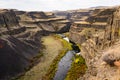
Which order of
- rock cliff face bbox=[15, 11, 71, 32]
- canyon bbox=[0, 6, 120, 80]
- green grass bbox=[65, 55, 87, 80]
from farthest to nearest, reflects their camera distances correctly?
rock cliff face bbox=[15, 11, 71, 32]
green grass bbox=[65, 55, 87, 80]
canyon bbox=[0, 6, 120, 80]

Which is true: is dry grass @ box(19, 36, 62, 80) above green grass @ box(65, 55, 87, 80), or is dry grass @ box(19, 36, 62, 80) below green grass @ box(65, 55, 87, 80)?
below

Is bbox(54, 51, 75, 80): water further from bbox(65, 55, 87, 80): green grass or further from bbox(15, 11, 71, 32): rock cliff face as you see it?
bbox(15, 11, 71, 32): rock cliff face

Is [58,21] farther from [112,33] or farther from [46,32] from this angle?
[112,33]

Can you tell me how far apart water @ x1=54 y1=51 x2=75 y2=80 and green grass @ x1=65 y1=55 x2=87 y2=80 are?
1342 millimetres

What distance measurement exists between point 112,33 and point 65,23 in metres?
112

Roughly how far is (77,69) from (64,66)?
5741 millimetres

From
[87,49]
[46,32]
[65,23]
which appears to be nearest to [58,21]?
[65,23]

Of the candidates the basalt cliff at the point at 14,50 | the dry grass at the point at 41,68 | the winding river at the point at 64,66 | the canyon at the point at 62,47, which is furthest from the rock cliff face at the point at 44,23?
the winding river at the point at 64,66

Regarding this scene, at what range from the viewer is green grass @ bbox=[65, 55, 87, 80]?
4928 cm

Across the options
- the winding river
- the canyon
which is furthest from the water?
the canyon

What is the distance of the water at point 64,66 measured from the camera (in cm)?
5065

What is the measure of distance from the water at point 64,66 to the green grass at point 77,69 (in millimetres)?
1342

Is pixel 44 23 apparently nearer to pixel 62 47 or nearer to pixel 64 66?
pixel 62 47

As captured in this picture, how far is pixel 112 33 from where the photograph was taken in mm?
41500
